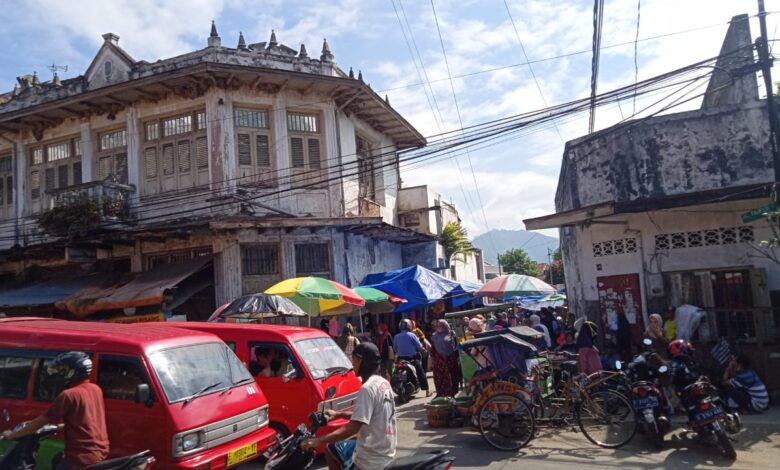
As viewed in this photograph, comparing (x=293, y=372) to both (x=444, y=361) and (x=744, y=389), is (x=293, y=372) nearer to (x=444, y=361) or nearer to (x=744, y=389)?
(x=444, y=361)

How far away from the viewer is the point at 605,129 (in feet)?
37.3

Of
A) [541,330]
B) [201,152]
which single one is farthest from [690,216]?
[201,152]

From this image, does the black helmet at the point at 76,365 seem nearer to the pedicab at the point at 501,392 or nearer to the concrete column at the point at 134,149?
the pedicab at the point at 501,392

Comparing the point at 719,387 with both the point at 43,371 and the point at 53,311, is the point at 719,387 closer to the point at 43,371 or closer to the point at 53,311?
the point at 43,371

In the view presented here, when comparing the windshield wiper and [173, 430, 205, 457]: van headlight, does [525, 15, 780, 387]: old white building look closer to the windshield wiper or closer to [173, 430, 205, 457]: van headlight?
the windshield wiper

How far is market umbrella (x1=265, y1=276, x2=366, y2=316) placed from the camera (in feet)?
36.4

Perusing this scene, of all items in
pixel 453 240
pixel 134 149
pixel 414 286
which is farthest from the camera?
pixel 453 240

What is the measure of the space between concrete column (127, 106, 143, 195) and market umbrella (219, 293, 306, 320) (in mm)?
7100

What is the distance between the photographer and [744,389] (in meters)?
8.48

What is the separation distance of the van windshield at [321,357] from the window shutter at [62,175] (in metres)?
13.2

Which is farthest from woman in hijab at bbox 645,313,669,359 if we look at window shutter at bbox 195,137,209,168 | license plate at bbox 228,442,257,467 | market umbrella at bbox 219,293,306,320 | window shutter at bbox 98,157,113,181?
window shutter at bbox 98,157,113,181

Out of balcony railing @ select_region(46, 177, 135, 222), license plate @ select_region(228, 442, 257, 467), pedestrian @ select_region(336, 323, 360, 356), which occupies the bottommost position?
license plate @ select_region(228, 442, 257, 467)

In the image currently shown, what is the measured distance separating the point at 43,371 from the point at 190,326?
8.16 feet

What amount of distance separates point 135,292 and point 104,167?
538 centimetres
